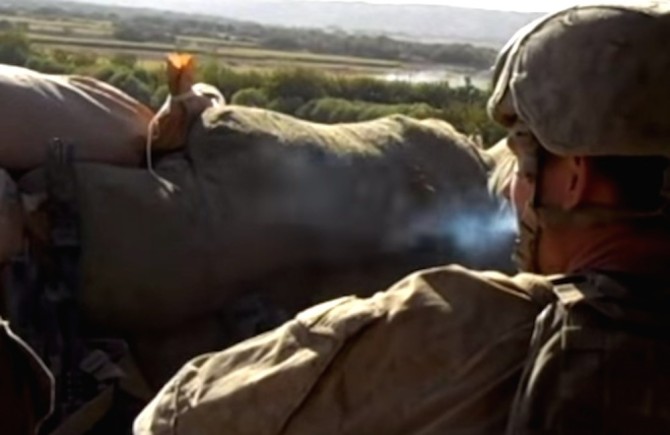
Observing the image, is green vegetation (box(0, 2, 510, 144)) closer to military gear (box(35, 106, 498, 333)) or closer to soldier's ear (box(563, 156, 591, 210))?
military gear (box(35, 106, 498, 333))

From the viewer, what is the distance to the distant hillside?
91.9ft

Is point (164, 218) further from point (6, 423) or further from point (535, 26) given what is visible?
point (535, 26)

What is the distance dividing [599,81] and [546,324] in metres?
0.30

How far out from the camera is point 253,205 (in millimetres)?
4801

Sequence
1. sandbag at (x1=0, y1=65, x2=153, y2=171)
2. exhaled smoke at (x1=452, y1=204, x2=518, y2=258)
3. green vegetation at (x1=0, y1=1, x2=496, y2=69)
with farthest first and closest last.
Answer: green vegetation at (x1=0, y1=1, x2=496, y2=69)
exhaled smoke at (x1=452, y1=204, x2=518, y2=258)
sandbag at (x1=0, y1=65, x2=153, y2=171)

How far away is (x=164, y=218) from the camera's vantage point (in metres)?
4.62

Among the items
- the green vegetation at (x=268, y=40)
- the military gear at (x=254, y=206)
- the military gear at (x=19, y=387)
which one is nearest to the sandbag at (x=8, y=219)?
the military gear at (x=254, y=206)

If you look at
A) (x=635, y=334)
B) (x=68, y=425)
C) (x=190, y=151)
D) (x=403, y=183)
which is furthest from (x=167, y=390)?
(x=403, y=183)

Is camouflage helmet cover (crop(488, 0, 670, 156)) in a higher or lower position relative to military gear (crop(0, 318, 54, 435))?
higher

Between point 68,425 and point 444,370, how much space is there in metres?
2.44

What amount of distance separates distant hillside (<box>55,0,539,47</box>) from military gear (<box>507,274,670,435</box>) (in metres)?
21.3

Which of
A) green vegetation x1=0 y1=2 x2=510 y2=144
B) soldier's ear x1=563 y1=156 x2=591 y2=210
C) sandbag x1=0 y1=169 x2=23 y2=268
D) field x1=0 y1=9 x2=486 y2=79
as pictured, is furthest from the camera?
field x1=0 y1=9 x2=486 y2=79

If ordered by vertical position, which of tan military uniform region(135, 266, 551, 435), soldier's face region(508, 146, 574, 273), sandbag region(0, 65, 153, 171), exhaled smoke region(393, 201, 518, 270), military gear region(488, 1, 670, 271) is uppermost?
military gear region(488, 1, 670, 271)

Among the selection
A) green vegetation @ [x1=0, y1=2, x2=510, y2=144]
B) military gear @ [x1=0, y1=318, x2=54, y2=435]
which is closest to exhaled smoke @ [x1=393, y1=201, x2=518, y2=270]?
green vegetation @ [x1=0, y1=2, x2=510, y2=144]
